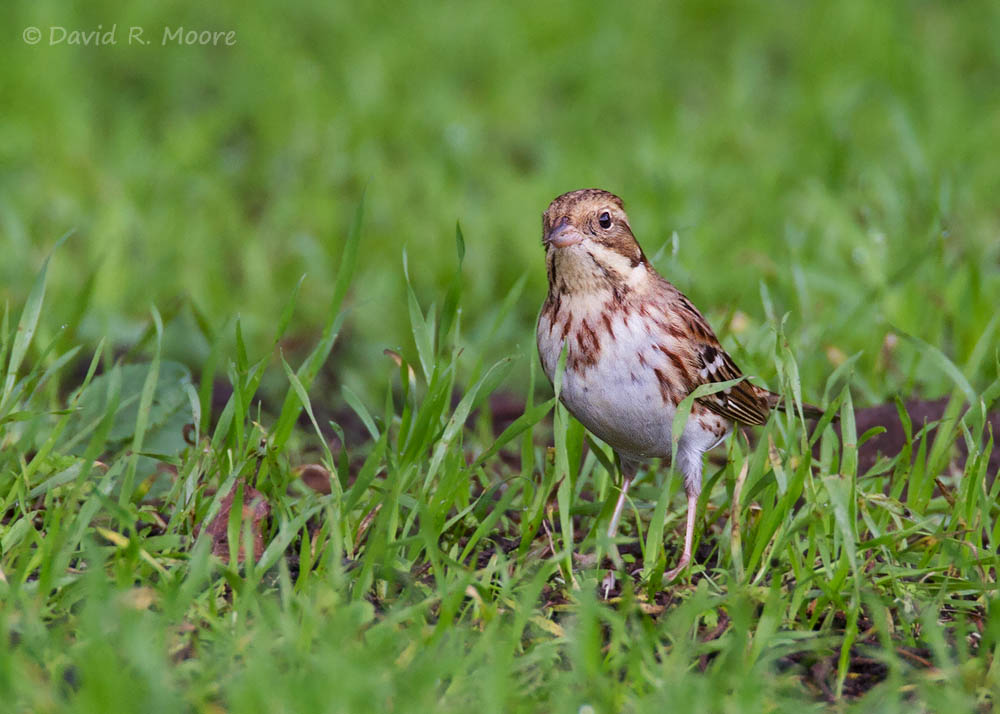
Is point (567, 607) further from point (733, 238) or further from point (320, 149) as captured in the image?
point (320, 149)

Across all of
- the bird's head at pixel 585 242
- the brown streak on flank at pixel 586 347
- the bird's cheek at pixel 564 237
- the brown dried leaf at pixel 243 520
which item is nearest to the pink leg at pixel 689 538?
the brown streak on flank at pixel 586 347

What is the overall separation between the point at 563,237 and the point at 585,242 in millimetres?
72

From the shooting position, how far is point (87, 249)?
676 cm

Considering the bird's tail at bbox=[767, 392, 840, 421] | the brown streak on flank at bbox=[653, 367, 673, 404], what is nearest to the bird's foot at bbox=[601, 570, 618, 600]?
the brown streak on flank at bbox=[653, 367, 673, 404]

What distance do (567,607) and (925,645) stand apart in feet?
2.95

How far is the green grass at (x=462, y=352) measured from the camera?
326 centimetres

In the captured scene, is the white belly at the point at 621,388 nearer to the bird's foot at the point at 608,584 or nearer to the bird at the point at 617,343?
the bird at the point at 617,343

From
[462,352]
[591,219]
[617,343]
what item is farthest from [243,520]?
[591,219]

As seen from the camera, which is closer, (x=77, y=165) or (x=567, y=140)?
(x=77, y=165)

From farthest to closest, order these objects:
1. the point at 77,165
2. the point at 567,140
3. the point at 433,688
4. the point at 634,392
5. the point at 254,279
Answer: the point at 567,140 → the point at 77,165 → the point at 254,279 → the point at 634,392 → the point at 433,688

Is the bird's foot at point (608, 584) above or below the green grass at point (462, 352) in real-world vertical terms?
below

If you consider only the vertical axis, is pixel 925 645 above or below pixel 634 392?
below

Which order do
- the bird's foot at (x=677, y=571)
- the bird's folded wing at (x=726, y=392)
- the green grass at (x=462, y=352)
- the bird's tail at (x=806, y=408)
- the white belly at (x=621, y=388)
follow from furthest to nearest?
1. the bird's tail at (x=806, y=408)
2. the bird's folded wing at (x=726, y=392)
3. the white belly at (x=621, y=388)
4. the bird's foot at (x=677, y=571)
5. the green grass at (x=462, y=352)

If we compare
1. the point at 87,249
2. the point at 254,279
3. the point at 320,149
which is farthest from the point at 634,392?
the point at 320,149
